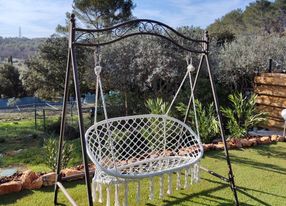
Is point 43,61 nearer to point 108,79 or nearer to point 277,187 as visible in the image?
point 108,79

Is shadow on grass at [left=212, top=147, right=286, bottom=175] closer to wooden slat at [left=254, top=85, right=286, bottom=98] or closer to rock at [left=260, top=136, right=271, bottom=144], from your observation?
rock at [left=260, top=136, right=271, bottom=144]

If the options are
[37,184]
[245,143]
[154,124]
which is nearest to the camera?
[37,184]

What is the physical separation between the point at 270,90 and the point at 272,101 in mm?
215

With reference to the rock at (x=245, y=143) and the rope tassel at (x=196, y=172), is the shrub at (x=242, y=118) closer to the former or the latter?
the rock at (x=245, y=143)

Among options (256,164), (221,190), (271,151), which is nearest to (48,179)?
(221,190)

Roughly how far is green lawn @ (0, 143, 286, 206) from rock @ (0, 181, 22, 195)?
0.20 feet

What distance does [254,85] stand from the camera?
6.75 m

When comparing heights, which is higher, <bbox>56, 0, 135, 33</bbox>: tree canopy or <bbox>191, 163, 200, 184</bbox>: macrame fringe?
<bbox>56, 0, 135, 33</bbox>: tree canopy

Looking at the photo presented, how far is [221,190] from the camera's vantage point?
3254 mm

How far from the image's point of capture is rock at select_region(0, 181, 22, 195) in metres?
3.08

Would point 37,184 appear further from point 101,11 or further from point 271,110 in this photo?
point 101,11

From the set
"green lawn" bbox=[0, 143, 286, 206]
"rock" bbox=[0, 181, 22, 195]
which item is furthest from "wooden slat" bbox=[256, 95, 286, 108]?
"rock" bbox=[0, 181, 22, 195]

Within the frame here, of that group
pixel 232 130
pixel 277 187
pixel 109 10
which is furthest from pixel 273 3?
pixel 277 187

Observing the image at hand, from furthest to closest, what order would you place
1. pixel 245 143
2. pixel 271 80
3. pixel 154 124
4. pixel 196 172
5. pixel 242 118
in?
1. pixel 271 80
2. pixel 242 118
3. pixel 245 143
4. pixel 154 124
5. pixel 196 172
